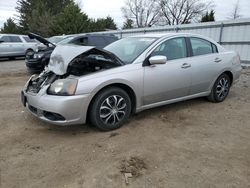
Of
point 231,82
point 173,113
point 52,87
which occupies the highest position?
point 52,87

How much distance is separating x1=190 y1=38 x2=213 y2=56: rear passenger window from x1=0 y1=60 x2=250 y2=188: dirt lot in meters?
1.18

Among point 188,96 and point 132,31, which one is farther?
point 132,31

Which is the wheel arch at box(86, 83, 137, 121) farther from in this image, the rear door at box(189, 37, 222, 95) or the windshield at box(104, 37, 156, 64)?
the rear door at box(189, 37, 222, 95)

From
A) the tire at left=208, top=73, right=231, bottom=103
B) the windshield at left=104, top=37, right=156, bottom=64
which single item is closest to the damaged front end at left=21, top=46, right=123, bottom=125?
the windshield at left=104, top=37, right=156, bottom=64

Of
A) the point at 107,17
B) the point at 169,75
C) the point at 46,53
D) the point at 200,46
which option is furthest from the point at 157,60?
the point at 107,17

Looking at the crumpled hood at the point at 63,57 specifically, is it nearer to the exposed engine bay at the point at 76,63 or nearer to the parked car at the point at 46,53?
the exposed engine bay at the point at 76,63

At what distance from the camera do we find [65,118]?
3.56m

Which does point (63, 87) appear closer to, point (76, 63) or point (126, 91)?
point (76, 63)

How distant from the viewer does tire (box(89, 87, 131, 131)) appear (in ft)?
12.2

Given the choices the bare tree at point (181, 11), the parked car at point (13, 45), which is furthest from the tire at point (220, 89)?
the bare tree at point (181, 11)

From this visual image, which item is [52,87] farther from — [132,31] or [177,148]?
[132,31]

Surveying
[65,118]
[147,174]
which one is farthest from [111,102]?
[147,174]

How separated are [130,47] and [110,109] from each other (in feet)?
4.56

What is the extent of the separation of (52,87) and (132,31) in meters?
13.6
